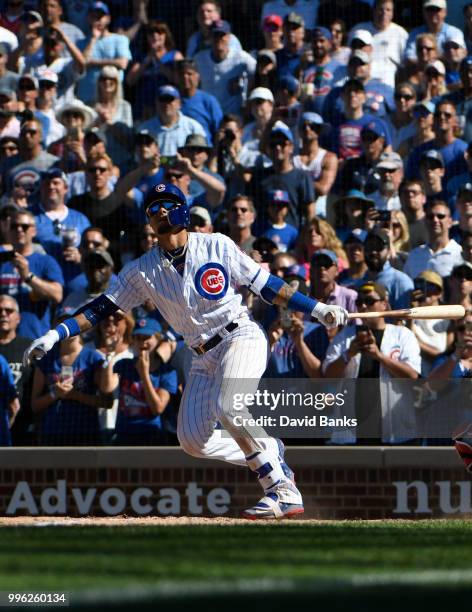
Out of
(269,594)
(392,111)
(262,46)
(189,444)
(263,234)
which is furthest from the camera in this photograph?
(262,46)

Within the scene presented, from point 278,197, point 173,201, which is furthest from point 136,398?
point 173,201

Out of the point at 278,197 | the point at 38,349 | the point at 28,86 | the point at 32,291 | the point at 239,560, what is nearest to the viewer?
the point at 239,560

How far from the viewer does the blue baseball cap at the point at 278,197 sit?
10.6 metres

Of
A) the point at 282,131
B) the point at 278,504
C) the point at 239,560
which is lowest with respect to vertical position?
the point at 239,560

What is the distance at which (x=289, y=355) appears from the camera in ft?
31.1

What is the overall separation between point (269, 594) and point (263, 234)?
6556 mm

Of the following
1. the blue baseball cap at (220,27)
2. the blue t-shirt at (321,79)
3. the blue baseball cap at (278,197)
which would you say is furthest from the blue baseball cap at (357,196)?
the blue baseball cap at (220,27)

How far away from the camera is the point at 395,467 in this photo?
907 cm

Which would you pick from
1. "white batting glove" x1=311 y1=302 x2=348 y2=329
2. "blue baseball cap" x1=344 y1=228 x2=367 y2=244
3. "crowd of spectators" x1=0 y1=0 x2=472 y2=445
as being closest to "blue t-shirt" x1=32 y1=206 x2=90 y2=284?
"crowd of spectators" x1=0 y1=0 x2=472 y2=445

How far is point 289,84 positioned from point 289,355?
3.10m

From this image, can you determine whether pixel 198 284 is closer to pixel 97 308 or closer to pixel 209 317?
pixel 209 317

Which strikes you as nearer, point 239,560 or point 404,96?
point 239,560

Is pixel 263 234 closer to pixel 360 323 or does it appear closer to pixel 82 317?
pixel 360 323

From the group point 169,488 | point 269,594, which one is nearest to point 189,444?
point 169,488
